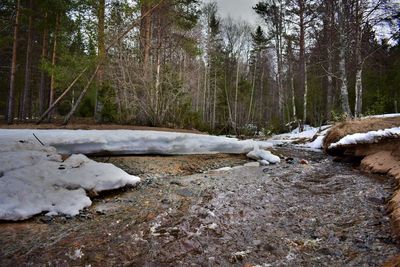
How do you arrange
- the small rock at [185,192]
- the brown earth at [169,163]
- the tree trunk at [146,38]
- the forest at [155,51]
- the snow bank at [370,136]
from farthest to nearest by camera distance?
the tree trunk at [146,38]
the forest at [155,51]
the snow bank at [370,136]
the brown earth at [169,163]
the small rock at [185,192]

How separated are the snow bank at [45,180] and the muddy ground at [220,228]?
170 mm

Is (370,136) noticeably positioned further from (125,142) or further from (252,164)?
(125,142)

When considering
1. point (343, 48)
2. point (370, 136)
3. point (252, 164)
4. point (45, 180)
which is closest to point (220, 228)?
point (45, 180)

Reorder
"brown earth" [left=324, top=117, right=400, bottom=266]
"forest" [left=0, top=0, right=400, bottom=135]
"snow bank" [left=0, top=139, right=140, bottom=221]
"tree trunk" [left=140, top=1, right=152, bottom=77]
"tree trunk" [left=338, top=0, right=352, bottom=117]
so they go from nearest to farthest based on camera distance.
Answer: "snow bank" [left=0, top=139, right=140, bottom=221]
"brown earth" [left=324, top=117, right=400, bottom=266]
"forest" [left=0, top=0, right=400, bottom=135]
"tree trunk" [left=140, top=1, right=152, bottom=77]
"tree trunk" [left=338, top=0, right=352, bottom=117]

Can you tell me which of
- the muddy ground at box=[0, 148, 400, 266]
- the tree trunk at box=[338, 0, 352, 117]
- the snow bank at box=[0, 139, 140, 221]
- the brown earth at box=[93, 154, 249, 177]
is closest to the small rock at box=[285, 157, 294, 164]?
the brown earth at box=[93, 154, 249, 177]

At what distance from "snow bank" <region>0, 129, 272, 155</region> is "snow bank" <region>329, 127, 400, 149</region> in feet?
8.51

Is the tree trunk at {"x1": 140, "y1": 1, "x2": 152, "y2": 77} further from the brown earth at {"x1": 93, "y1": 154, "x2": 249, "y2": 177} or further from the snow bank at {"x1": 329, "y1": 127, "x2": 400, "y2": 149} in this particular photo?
the snow bank at {"x1": 329, "y1": 127, "x2": 400, "y2": 149}

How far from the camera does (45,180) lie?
156 inches

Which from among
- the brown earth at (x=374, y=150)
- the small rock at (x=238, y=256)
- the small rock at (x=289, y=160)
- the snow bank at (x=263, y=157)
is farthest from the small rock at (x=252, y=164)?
the small rock at (x=238, y=256)

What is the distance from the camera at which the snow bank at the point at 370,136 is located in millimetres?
6543

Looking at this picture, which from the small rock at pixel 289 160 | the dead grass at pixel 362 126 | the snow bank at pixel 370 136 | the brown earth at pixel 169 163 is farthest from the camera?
the small rock at pixel 289 160

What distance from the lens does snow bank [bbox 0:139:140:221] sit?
3477 mm

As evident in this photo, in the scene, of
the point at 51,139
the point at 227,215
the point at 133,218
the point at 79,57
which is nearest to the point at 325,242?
the point at 227,215

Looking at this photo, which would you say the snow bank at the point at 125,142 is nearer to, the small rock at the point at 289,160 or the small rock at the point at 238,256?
the small rock at the point at 289,160
